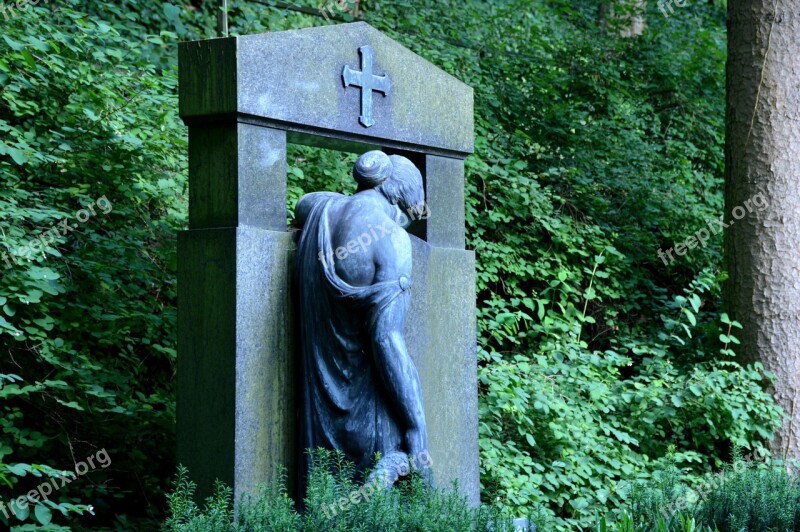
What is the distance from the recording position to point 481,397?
6.85 m

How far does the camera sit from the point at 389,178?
4613 millimetres

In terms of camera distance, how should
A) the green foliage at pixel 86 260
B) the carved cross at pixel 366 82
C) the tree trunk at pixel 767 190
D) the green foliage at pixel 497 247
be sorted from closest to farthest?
the carved cross at pixel 366 82, the green foliage at pixel 86 260, the green foliage at pixel 497 247, the tree trunk at pixel 767 190

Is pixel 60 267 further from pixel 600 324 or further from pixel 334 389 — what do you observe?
pixel 600 324

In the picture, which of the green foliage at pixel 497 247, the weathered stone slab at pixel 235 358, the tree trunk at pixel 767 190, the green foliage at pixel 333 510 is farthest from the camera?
the tree trunk at pixel 767 190

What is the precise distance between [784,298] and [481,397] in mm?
2625

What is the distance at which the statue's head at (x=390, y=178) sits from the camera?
4559 mm

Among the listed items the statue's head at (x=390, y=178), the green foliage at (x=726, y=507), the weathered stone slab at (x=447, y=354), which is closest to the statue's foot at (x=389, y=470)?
the weathered stone slab at (x=447, y=354)

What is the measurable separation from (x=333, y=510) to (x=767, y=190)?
17.7 ft

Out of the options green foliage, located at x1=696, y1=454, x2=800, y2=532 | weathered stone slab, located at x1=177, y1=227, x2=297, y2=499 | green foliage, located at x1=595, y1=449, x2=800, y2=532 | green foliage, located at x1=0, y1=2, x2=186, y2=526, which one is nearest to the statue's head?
weathered stone slab, located at x1=177, y1=227, x2=297, y2=499

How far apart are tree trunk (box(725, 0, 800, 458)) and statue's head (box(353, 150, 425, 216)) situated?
406 centimetres

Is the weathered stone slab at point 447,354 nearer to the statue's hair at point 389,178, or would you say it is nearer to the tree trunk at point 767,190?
the statue's hair at point 389,178

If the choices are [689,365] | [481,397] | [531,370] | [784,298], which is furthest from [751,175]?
[481,397]

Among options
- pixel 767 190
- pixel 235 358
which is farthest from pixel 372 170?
pixel 767 190

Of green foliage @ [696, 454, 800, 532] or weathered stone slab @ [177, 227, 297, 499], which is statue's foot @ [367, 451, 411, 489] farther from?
green foliage @ [696, 454, 800, 532]
